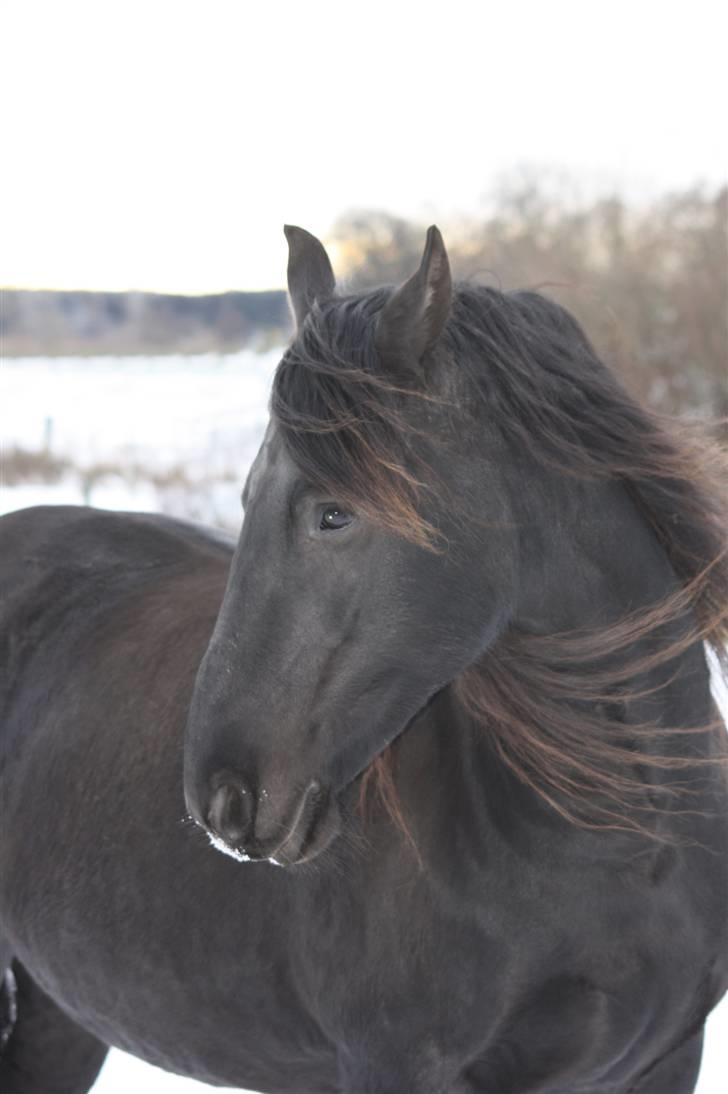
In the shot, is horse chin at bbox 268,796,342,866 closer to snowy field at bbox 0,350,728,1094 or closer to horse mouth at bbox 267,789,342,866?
horse mouth at bbox 267,789,342,866

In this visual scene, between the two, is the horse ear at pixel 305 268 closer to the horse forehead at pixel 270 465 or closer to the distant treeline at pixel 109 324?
the horse forehead at pixel 270 465

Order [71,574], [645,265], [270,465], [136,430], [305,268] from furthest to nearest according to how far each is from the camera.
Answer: [136,430] < [645,265] < [71,574] < [305,268] < [270,465]

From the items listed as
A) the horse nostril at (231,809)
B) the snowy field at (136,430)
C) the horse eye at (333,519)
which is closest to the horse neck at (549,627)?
the horse eye at (333,519)

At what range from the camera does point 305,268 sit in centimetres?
214

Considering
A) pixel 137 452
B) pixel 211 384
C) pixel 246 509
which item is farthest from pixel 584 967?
pixel 211 384

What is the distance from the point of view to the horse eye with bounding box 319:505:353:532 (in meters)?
1.78

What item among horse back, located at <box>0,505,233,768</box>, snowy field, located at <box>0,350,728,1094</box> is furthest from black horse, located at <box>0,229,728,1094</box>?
snowy field, located at <box>0,350,728,1094</box>

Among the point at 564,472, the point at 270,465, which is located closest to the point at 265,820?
the point at 270,465

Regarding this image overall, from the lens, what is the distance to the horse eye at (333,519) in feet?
5.83

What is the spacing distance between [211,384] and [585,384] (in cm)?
1545

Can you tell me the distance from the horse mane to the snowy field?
849 centimetres

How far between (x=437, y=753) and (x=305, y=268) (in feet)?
2.86

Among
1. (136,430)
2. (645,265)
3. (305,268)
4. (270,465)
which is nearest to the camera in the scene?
(270,465)

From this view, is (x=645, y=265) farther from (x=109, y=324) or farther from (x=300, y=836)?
(x=300, y=836)
